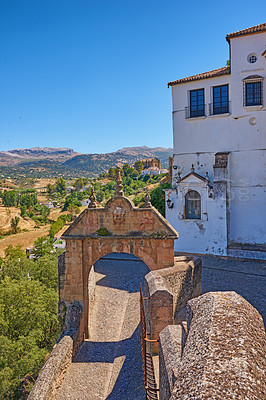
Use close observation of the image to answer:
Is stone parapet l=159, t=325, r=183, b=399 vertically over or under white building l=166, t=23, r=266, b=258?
under

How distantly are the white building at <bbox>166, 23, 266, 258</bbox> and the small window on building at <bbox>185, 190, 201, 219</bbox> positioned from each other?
0.06 meters

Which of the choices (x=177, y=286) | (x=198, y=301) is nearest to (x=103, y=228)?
(x=177, y=286)

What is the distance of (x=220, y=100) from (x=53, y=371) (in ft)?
57.2

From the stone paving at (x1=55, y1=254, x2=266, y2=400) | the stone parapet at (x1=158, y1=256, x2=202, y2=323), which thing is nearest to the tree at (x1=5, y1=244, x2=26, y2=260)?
the stone paving at (x1=55, y1=254, x2=266, y2=400)

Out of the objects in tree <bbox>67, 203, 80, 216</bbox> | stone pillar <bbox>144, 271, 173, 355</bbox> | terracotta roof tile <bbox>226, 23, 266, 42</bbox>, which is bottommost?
tree <bbox>67, 203, 80, 216</bbox>

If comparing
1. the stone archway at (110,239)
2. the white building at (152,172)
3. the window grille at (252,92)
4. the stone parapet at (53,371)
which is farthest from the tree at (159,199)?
the white building at (152,172)

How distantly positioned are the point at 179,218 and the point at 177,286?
11124 mm

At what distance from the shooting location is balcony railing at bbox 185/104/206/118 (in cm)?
1991

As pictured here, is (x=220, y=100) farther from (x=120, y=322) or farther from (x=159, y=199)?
(x=120, y=322)

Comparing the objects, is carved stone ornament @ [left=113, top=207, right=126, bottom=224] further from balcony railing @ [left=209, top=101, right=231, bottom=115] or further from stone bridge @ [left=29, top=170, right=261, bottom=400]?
balcony railing @ [left=209, top=101, right=231, bottom=115]

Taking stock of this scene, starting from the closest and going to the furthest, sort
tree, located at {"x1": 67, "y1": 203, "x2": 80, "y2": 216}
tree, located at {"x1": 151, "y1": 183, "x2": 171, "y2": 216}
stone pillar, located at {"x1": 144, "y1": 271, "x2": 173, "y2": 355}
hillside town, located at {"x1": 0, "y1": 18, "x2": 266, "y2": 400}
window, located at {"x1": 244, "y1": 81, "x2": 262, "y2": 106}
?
hillside town, located at {"x1": 0, "y1": 18, "x2": 266, "y2": 400}
stone pillar, located at {"x1": 144, "y1": 271, "x2": 173, "y2": 355}
window, located at {"x1": 244, "y1": 81, "x2": 262, "y2": 106}
tree, located at {"x1": 151, "y1": 183, "x2": 171, "y2": 216}
tree, located at {"x1": 67, "y1": 203, "x2": 80, "y2": 216}

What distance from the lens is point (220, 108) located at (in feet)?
63.7

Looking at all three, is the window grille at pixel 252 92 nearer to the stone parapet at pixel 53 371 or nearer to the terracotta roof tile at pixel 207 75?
the terracotta roof tile at pixel 207 75

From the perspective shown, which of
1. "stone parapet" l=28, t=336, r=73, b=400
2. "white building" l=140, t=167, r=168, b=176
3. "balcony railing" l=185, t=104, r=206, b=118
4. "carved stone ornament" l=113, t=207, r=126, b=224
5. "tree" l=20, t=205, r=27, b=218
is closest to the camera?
"stone parapet" l=28, t=336, r=73, b=400
